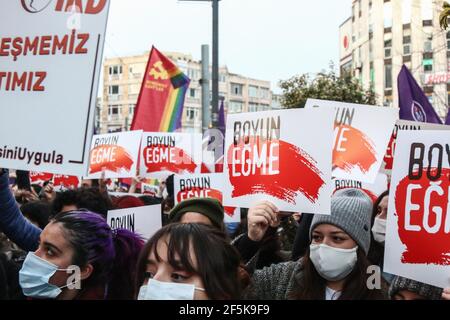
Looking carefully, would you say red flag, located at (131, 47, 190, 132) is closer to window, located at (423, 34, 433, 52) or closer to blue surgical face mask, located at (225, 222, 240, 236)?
blue surgical face mask, located at (225, 222, 240, 236)

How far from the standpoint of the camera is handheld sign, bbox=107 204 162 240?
4.07 m

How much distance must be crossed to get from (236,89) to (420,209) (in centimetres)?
9082

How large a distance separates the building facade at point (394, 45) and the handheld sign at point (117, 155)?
3391 centimetres

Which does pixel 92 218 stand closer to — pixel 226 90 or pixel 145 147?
pixel 145 147

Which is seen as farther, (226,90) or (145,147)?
(226,90)

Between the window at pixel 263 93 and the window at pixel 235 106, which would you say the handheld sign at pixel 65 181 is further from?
the window at pixel 263 93

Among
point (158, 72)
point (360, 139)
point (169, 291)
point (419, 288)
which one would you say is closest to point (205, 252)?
point (169, 291)

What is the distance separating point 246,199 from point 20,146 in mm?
1222

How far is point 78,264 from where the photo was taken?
2.68m

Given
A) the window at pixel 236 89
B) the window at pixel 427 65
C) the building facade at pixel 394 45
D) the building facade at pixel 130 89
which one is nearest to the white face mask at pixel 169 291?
the building facade at pixel 394 45

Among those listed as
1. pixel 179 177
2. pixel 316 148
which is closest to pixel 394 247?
pixel 316 148

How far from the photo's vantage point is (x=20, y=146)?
2.63 meters

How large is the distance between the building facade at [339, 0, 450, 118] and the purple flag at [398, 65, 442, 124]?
33.4 metres

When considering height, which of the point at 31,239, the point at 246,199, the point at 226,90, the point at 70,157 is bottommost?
the point at 31,239
